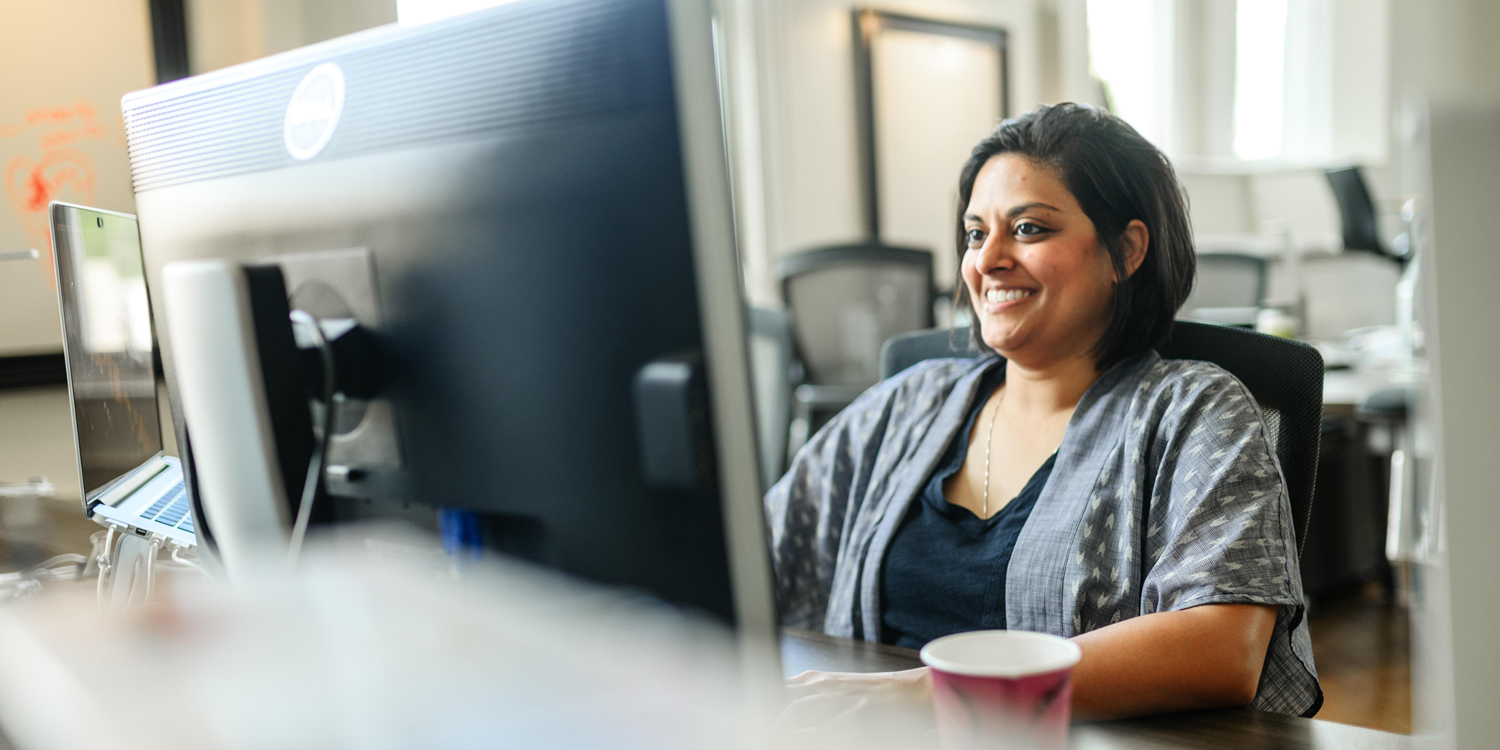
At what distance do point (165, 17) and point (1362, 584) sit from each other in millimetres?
3608

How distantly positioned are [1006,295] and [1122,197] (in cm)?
16

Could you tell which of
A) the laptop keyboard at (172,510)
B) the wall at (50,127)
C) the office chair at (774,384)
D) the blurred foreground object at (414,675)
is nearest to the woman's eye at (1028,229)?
the blurred foreground object at (414,675)

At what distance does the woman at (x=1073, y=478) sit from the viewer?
92 cm

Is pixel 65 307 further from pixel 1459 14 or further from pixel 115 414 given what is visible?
pixel 1459 14

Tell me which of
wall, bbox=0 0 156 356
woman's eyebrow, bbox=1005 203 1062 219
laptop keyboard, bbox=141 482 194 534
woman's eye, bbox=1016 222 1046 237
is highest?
wall, bbox=0 0 156 356

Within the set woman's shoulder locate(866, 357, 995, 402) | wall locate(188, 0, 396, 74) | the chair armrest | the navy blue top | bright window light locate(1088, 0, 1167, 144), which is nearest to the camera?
the navy blue top

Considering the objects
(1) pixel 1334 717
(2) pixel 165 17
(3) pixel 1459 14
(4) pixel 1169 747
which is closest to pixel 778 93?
(2) pixel 165 17

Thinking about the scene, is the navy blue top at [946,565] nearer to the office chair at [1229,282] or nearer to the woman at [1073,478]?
the woman at [1073,478]

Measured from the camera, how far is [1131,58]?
645 centimetres

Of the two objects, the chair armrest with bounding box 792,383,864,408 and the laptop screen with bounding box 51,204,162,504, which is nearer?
the laptop screen with bounding box 51,204,162,504

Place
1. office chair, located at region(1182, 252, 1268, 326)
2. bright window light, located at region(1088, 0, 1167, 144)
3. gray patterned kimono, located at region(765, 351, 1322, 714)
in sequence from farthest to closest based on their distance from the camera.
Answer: bright window light, located at region(1088, 0, 1167, 144), office chair, located at region(1182, 252, 1268, 326), gray patterned kimono, located at region(765, 351, 1322, 714)

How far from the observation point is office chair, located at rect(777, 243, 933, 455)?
3301 mm

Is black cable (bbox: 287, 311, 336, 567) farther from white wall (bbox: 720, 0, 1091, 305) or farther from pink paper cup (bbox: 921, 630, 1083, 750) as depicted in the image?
white wall (bbox: 720, 0, 1091, 305)

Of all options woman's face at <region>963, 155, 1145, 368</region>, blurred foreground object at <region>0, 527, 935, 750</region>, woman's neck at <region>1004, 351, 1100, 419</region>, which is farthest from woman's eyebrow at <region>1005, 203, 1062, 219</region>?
blurred foreground object at <region>0, 527, 935, 750</region>
